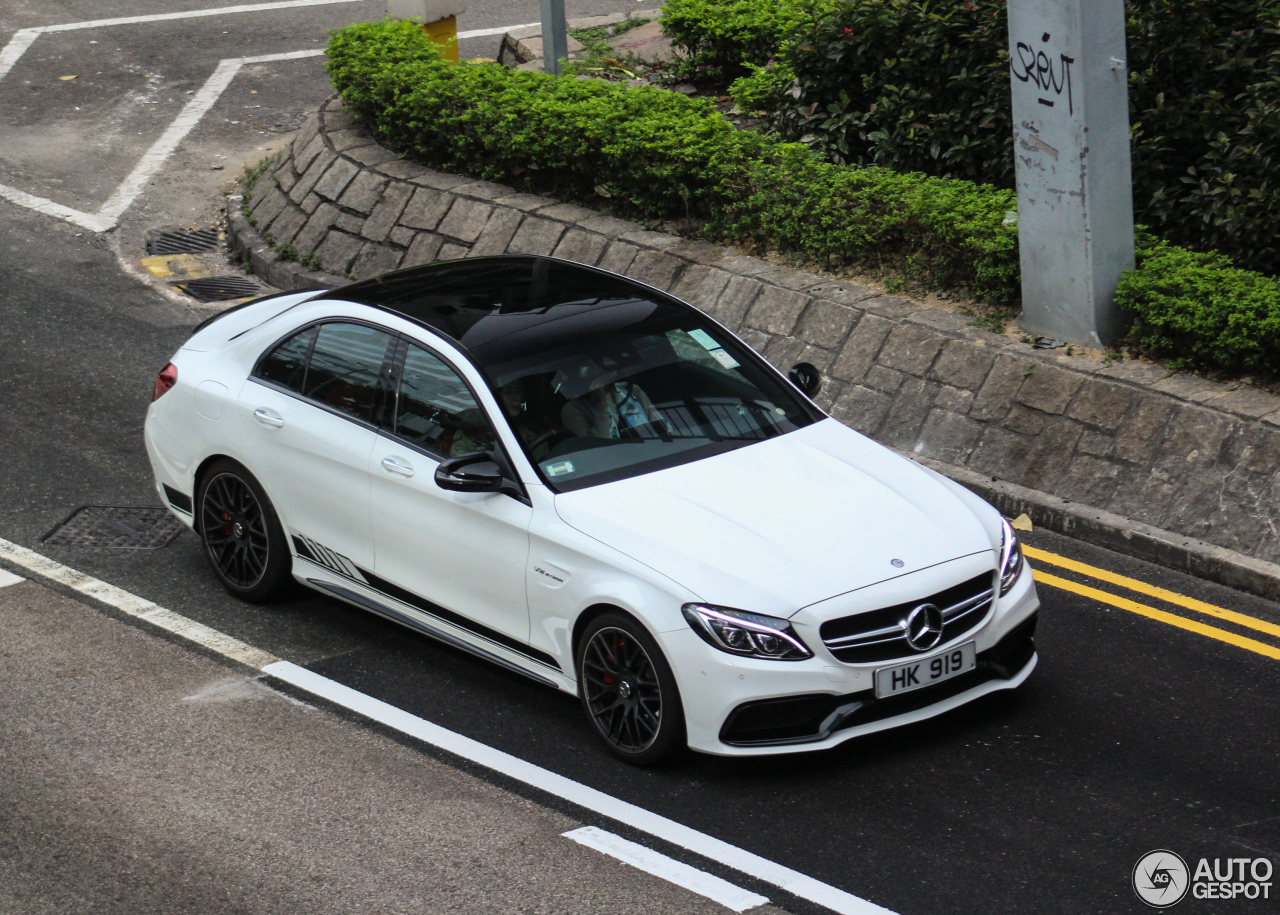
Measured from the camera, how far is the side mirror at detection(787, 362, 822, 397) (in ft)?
24.5

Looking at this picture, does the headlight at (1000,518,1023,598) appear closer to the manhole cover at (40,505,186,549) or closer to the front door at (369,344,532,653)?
the front door at (369,344,532,653)

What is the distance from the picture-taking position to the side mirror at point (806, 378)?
7.45m

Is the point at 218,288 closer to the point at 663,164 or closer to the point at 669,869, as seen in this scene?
the point at 663,164

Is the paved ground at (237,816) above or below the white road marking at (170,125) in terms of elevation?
below

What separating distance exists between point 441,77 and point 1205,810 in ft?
29.8

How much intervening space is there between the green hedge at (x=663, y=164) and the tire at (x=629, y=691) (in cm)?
452

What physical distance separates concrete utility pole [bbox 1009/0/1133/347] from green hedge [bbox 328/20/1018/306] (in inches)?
17.6

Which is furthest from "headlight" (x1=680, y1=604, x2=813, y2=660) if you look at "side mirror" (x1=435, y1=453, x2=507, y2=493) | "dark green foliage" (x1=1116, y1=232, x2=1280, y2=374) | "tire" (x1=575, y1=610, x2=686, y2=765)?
"dark green foliage" (x1=1116, y1=232, x2=1280, y2=374)

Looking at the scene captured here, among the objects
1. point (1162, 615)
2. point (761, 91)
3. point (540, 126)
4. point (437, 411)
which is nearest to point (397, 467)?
point (437, 411)

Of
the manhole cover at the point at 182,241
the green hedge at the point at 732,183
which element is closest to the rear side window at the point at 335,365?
the green hedge at the point at 732,183

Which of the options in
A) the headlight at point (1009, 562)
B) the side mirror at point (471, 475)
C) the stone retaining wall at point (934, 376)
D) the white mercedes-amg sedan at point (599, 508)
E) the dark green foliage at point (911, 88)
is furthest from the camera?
the dark green foliage at point (911, 88)

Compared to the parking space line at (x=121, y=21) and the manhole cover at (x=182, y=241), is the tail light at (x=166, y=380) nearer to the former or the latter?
the manhole cover at (x=182, y=241)

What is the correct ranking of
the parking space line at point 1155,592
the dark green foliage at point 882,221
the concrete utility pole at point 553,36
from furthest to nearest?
the concrete utility pole at point 553,36
the dark green foliage at point 882,221
the parking space line at point 1155,592

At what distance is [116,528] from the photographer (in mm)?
8672
